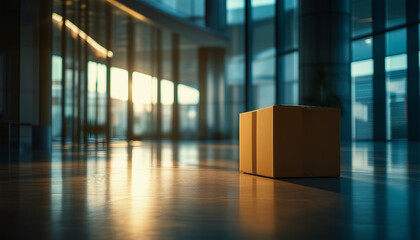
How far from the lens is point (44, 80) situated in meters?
16.4

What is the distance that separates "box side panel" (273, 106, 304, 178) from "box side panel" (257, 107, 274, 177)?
0.27ft

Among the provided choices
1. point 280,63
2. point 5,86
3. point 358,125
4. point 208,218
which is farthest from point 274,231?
point 280,63

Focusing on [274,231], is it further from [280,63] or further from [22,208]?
[280,63]

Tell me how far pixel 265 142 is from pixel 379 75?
2331cm

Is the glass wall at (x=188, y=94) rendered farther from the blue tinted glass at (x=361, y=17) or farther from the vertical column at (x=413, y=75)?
the vertical column at (x=413, y=75)

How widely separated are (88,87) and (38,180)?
20.9 metres

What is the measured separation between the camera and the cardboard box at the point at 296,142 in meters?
5.62

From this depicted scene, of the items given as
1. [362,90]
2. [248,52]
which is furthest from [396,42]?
[248,52]

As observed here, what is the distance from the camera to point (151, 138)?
32438mm

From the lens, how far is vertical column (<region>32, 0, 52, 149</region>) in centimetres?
1625

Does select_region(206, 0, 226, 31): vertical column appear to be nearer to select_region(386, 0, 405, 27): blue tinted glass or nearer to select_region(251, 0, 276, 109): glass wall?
select_region(251, 0, 276, 109): glass wall

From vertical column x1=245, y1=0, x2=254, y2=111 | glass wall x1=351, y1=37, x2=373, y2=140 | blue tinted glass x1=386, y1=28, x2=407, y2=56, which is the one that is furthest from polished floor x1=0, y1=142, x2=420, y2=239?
vertical column x1=245, y1=0, x2=254, y2=111

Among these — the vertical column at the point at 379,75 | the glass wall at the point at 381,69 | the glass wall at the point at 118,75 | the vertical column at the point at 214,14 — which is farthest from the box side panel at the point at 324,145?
the vertical column at the point at 214,14

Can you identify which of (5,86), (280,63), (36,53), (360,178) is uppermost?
(280,63)
